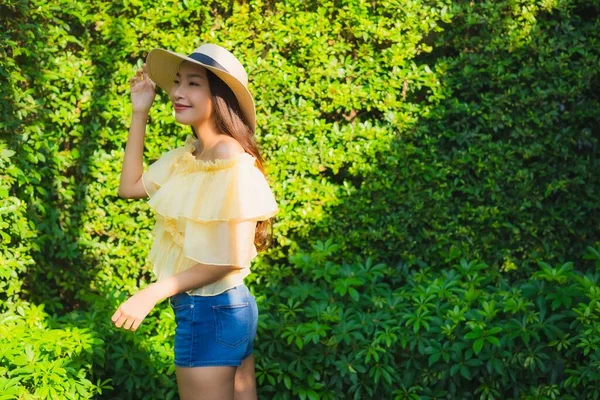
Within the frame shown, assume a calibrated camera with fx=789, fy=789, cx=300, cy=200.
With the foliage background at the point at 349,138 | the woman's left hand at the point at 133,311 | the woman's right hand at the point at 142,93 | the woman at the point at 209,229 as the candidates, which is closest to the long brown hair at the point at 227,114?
the woman at the point at 209,229

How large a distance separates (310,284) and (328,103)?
1.03 metres

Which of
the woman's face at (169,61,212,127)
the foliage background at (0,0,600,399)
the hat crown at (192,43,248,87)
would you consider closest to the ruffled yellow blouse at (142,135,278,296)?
the woman's face at (169,61,212,127)

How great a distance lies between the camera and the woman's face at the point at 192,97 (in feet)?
8.54

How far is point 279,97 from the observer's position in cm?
438

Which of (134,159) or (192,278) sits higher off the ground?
(134,159)

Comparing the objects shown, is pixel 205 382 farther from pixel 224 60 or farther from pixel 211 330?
pixel 224 60

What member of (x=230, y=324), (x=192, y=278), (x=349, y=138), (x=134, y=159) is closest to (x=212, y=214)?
(x=192, y=278)

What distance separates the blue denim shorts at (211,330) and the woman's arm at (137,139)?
512mm

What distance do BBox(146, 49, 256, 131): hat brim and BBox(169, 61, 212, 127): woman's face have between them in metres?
0.04

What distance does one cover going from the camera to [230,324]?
2.52 meters

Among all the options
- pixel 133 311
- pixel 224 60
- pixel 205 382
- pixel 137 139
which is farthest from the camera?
pixel 137 139

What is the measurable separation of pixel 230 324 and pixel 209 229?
12.3 inches

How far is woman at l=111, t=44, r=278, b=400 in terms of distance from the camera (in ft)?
8.09

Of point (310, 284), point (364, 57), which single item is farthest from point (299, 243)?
point (364, 57)
